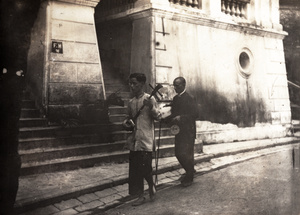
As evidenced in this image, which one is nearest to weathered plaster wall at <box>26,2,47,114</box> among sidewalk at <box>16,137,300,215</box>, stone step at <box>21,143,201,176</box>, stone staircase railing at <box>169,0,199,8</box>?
stone step at <box>21,143,201,176</box>

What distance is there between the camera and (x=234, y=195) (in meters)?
5.05

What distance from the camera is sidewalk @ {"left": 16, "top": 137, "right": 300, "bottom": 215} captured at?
14.7 ft

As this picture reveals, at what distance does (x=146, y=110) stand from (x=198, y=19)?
18.0 ft

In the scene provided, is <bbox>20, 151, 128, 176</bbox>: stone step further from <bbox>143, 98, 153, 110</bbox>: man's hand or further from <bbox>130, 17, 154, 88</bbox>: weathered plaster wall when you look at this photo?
<bbox>130, 17, 154, 88</bbox>: weathered plaster wall

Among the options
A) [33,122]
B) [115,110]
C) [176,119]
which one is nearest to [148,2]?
[115,110]

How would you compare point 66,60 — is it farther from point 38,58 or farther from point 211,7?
point 211,7

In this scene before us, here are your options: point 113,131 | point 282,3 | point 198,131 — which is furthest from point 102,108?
point 282,3

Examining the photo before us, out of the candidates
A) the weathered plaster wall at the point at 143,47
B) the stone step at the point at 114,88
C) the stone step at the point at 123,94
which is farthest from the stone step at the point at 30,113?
the weathered plaster wall at the point at 143,47

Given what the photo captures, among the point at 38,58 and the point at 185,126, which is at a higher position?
the point at 38,58

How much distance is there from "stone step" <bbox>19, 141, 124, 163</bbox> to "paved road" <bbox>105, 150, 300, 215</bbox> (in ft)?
6.59

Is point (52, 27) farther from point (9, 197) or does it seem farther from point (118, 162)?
point (9, 197)

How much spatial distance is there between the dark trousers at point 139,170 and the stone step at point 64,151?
6.62 feet

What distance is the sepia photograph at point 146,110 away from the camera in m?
4.46

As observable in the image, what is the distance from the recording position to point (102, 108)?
7574 millimetres
